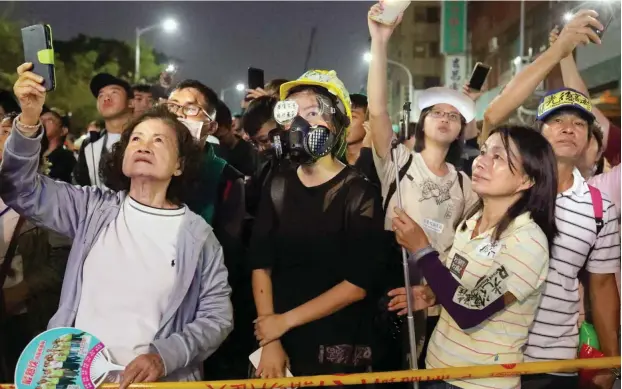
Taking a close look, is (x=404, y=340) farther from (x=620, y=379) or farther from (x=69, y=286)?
(x=69, y=286)

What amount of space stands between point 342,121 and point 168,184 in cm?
74

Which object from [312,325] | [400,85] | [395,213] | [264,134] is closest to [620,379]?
[395,213]

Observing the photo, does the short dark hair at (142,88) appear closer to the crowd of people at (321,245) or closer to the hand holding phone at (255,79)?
the hand holding phone at (255,79)

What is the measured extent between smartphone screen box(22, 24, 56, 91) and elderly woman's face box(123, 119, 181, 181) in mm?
331

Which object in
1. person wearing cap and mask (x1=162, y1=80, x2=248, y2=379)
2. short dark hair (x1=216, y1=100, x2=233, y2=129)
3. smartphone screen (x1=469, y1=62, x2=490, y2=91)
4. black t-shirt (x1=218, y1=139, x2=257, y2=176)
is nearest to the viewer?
person wearing cap and mask (x1=162, y1=80, x2=248, y2=379)

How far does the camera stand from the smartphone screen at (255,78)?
306 cm

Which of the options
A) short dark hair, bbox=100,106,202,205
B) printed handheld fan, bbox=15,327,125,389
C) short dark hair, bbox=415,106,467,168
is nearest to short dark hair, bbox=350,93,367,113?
short dark hair, bbox=415,106,467,168

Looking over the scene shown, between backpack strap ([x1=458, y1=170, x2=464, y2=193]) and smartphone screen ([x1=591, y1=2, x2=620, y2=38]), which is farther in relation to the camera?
backpack strap ([x1=458, y1=170, x2=464, y2=193])

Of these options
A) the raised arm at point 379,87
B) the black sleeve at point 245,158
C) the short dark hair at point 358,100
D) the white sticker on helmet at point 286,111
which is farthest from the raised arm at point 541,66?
the black sleeve at point 245,158

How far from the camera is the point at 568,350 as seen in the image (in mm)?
2092

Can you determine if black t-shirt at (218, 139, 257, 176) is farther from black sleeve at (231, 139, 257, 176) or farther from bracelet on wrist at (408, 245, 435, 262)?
bracelet on wrist at (408, 245, 435, 262)

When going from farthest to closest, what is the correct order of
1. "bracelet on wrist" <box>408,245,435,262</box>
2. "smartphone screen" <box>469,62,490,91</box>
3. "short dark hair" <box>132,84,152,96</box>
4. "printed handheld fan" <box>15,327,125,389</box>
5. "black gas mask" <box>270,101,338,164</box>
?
"short dark hair" <box>132,84,152,96</box>
"smartphone screen" <box>469,62,490,91</box>
"black gas mask" <box>270,101,338,164</box>
"bracelet on wrist" <box>408,245,435,262</box>
"printed handheld fan" <box>15,327,125,389</box>

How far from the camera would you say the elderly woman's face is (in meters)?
1.89

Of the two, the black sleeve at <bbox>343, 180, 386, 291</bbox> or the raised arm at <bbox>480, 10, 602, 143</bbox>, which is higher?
the raised arm at <bbox>480, 10, 602, 143</bbox>
